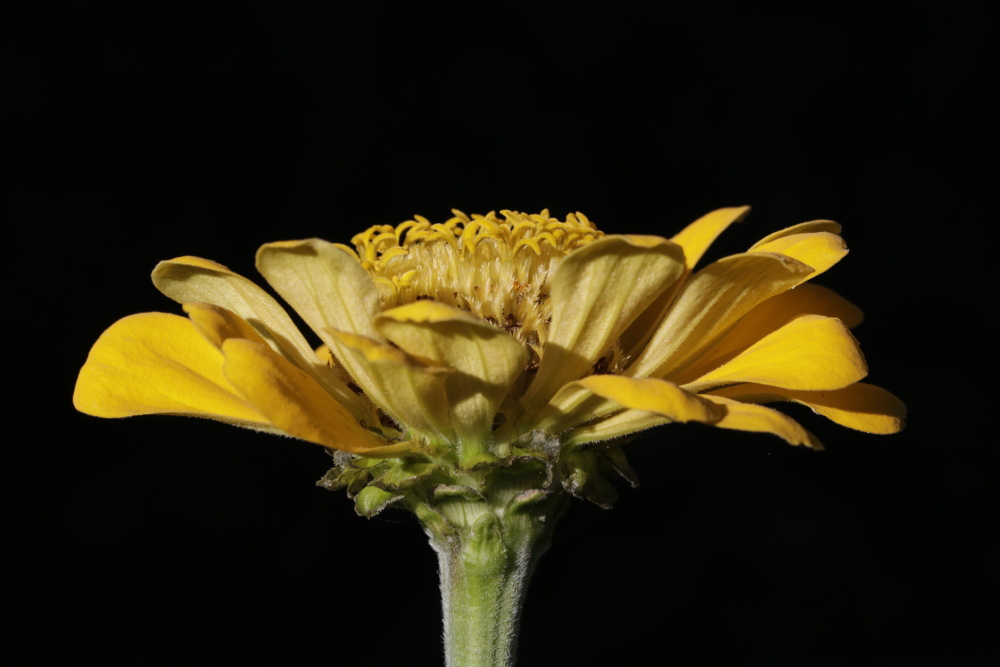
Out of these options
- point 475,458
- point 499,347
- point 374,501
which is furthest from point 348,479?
point 499,347

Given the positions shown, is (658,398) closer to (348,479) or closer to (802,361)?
(802,361)

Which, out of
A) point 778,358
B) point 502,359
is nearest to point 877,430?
point 778,358

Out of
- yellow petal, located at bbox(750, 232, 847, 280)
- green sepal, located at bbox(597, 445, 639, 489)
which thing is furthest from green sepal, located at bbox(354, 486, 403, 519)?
yellow petal, located at bbox(750, 232, 847, 280)

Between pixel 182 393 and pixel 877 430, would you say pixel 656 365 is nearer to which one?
pixel 877 430

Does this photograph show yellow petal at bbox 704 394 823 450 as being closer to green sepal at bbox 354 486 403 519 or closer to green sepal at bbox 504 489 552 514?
green sepal at bbox 504 489 552 514

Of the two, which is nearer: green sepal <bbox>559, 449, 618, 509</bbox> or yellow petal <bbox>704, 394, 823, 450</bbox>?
yellow petal <bbox>704, 394, 823, 450</bbox>

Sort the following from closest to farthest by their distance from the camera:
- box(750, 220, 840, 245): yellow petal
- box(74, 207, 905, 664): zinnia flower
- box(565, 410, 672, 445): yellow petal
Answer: box(74, 207, 905, 664): zinnia flower
box(565, 410, 672, 445): yellow petal
box(750, 220, 840, 245): yellow petal

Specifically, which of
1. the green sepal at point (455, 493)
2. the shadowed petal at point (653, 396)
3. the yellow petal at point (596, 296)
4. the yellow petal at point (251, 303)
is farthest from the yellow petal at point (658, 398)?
the yellow petal at point (251, 303)

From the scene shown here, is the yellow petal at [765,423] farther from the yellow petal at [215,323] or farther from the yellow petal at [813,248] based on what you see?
the yellow petal at [215,323]
